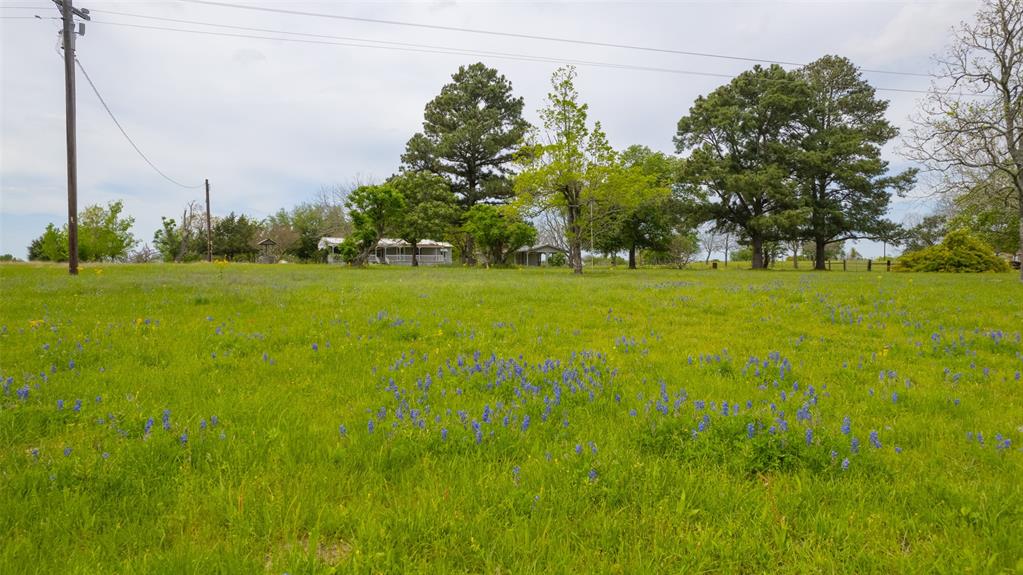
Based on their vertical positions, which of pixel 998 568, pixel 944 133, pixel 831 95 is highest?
pixel 831 95

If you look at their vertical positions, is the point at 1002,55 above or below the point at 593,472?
above

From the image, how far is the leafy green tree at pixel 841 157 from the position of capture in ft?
142

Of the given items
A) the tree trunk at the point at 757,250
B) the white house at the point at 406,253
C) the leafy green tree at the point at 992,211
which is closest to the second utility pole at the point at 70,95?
the leafy green tree at the point at 992,211

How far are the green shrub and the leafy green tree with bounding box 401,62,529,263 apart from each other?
128 feet

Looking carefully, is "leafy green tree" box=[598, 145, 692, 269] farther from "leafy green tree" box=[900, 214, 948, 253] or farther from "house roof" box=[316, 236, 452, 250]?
"house roof" box=[316, 236, 452, 250]

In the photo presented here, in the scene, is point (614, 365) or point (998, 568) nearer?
point (998, 568)

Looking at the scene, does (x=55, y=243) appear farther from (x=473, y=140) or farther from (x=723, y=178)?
(x=723, y=178)

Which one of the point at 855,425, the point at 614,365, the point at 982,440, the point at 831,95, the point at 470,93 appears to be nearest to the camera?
the point at 982,440

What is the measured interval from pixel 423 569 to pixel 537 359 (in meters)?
3.83

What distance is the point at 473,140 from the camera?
49.4 m

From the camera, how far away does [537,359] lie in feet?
19.0

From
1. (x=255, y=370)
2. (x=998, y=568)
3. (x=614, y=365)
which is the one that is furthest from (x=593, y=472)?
(x=255, y=370)

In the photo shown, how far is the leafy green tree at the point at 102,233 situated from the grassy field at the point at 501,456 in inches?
2802

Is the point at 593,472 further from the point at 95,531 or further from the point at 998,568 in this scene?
the point at 95,531
